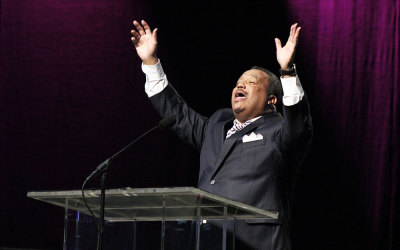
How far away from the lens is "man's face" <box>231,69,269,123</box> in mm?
3213

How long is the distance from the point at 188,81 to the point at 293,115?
1667mm

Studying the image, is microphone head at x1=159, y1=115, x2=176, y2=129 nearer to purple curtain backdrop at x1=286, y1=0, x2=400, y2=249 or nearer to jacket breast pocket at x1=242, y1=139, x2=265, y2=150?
jacket breast pocket at x1=242, y1=139, x2=265, y2=150

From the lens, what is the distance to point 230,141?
3.05 metres

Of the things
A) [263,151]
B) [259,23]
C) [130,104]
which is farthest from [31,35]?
[263,151]

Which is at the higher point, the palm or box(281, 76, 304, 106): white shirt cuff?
the palm

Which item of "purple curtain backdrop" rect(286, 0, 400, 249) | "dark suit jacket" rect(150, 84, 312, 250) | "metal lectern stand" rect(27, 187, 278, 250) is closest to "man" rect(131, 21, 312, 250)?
"dark suit jacket" rect(150, 84, 312, 250)

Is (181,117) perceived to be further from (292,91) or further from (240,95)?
(292,91)

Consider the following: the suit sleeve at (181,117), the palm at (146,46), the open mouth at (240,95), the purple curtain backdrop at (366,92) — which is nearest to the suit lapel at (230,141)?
the open mouth at (240,95)

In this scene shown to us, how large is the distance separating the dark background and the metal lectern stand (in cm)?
163

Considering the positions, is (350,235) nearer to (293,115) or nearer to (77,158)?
(293,115)

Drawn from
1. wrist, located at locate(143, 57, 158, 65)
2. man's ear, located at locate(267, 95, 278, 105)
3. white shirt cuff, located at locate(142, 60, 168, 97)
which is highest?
wrist, located at locate(143, 57, 158, 65)

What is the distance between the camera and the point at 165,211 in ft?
7.58

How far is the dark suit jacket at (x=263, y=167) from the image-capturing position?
276cm

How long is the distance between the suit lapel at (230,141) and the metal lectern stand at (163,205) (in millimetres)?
626
